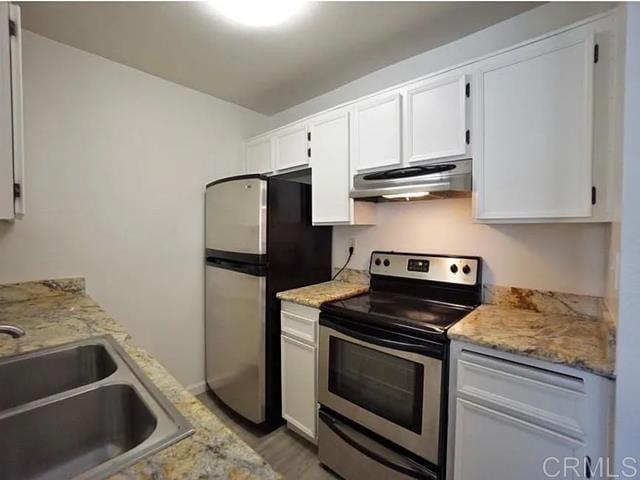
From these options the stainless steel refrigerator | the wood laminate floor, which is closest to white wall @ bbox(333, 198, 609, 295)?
the stainless steel refrigerator

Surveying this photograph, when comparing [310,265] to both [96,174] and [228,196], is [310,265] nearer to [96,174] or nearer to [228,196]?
[228,196]

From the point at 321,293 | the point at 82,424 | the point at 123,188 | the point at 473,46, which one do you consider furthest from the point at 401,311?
the point at 123,188

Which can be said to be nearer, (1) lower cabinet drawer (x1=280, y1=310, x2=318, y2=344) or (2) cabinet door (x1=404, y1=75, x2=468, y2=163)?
(2) cabinet door (x1=404, y1=75, x2=468, y2=163)

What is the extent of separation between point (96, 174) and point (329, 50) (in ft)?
5.71

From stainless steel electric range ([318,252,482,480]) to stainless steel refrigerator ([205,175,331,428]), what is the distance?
459mm

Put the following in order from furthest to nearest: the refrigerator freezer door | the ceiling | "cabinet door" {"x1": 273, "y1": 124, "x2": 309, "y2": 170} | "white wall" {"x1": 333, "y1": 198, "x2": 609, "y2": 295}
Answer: "cabinet door" {"x1": 273, "y1": 124, "x2": 309, "y2": 170}
the refrigerator freezer door
the ceiling
"white wall" {"x1": 333, "y1": 198, "x2": 609, "y2": 295}

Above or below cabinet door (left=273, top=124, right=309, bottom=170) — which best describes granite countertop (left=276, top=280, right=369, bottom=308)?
below

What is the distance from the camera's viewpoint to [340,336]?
1.71 meters

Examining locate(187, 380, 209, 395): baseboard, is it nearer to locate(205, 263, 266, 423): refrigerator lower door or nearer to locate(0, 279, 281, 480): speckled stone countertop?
locate(205, 263, 266, 423): refrigerator lower door

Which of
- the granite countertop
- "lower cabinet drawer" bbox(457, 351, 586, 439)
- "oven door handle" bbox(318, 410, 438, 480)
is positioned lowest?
"oven door handle" bbox(318, 410, 438, 480)

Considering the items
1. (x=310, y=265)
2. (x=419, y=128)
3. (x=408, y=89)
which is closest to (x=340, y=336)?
(x=310, y=265)

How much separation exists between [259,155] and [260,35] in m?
1.01

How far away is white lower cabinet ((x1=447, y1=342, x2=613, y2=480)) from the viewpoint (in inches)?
41.9

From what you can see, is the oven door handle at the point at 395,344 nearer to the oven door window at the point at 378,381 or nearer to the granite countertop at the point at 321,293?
the oven door window at the point at 378,381
